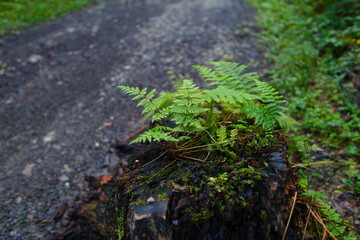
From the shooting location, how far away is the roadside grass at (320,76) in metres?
3.58

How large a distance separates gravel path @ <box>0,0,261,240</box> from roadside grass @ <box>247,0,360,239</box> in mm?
910

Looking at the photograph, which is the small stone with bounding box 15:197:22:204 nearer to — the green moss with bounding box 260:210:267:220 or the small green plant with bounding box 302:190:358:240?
the green moss with bounding box 260:210:267:220

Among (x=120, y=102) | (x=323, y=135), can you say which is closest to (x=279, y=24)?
(x=323, y=135)

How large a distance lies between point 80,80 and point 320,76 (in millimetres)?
5348

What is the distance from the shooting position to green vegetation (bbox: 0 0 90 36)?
8.27 m

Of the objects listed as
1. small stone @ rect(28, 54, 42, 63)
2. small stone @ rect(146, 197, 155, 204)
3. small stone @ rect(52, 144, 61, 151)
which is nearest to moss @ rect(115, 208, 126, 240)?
small stone @ rect(146, 197, 155, 204)

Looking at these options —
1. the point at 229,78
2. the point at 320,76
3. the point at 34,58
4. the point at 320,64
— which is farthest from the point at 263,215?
the point at 34,58

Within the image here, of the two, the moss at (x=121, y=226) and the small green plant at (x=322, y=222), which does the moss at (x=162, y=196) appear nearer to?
the moss at (x=121, y=226)

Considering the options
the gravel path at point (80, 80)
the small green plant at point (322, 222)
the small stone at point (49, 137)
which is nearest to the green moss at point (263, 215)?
the small green plant at point (322, 222)

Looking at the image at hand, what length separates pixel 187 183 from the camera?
6.60 feet

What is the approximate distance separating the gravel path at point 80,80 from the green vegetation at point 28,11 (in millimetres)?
510

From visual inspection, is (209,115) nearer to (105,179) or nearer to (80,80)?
(105,179)

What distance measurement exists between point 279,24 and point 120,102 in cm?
502

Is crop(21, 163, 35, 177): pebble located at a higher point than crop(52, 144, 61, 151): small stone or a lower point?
lower
